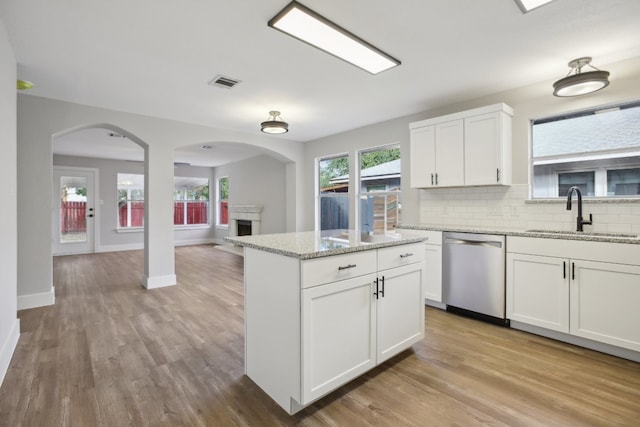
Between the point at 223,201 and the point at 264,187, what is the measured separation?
2.83m

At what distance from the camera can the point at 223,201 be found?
977 cm

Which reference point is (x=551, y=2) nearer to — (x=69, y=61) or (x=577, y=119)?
(x=577, y=119)

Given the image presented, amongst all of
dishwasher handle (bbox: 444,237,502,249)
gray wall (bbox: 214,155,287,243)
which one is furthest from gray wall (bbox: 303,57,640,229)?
gray wall (bbox: 214,155,287,243)

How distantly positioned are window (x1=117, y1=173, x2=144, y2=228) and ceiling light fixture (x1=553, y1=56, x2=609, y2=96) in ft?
30.6

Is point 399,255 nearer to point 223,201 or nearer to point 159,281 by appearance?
point 159,281

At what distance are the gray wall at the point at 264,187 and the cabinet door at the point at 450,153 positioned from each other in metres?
3.73

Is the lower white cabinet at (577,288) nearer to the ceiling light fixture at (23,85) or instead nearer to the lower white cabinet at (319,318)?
the lower white cabinet at (319,318)

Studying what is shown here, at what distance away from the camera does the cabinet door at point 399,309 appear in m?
2.12

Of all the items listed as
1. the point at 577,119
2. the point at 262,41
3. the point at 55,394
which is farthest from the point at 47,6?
the point at 577,119

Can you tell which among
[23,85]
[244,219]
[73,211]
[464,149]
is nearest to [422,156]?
[464,149]

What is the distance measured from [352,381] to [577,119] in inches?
133

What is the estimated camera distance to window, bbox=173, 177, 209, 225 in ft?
31.3

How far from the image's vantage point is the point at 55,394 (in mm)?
1952

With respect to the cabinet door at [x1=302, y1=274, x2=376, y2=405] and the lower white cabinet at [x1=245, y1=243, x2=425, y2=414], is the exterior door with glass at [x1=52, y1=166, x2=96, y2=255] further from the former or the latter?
the cabinet door at [x1=302, y1=274, x2=376, y2=405]
